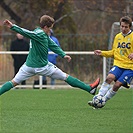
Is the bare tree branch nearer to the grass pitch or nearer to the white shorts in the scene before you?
the grass pitch

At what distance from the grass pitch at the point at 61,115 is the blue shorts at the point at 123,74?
57cm

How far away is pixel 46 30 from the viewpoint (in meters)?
11.5

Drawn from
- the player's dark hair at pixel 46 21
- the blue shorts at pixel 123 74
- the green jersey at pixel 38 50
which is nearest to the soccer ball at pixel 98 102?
the blue shorts at pixel 123 74

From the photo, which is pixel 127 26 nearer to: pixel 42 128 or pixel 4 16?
pixel 42 128

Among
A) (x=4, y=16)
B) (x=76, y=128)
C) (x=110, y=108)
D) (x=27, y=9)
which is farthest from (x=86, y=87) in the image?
(x=4, y=16)

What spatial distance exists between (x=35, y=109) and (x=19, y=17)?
14.0 meters

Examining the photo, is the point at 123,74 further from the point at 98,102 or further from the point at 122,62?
the point at 98,102

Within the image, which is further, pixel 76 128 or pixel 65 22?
pixel 65 22

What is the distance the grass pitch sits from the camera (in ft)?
29.8

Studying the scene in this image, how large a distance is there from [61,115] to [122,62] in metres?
1.89

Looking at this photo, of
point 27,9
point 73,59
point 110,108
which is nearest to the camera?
point 110,108

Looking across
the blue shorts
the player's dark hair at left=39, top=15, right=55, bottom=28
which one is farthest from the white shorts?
the blue shorts

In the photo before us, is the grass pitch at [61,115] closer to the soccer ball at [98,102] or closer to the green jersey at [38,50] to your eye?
the soccer ball at [98,102]

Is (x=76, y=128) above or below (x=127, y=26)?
below
